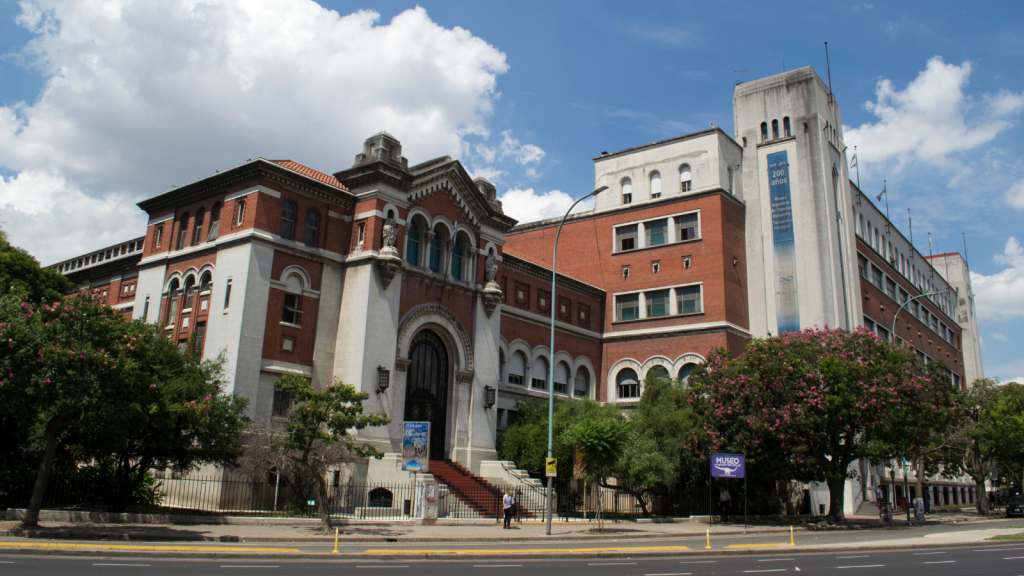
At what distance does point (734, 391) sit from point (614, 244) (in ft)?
65.5

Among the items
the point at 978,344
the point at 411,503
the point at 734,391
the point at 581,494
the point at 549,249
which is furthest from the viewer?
the point at 978,344

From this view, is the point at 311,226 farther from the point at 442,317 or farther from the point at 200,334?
the point at 442,317

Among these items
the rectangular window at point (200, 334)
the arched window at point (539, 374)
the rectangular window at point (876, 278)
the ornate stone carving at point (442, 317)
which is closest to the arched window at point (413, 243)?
the ornate stone carving at point (442, 317)

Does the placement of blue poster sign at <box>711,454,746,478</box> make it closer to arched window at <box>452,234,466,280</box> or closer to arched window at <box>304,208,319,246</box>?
arched window at <box>452,234,466,280</box>

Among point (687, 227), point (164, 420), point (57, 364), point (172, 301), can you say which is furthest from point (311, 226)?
point (687, 227)

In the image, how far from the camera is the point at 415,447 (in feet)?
85.5

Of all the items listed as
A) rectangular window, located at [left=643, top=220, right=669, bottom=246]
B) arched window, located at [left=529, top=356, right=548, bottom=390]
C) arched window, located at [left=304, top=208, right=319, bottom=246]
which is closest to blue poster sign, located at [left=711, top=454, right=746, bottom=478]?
arched window, located at [left=529, top=356, right=548, bottom=390]

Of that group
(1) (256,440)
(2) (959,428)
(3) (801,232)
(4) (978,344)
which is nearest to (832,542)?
(1) (256,440)

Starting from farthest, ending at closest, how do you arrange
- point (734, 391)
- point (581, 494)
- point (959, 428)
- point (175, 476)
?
point (959, 428), point (581, 494), point (734, 391), point (175, 476)

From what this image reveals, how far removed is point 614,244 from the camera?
170ft

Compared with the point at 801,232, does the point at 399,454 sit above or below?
below

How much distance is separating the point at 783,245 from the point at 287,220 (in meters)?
33.9

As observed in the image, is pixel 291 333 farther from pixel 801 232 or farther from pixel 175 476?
pixel 801 232

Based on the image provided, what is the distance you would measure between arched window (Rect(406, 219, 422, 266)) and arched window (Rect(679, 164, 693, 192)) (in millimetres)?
23155
